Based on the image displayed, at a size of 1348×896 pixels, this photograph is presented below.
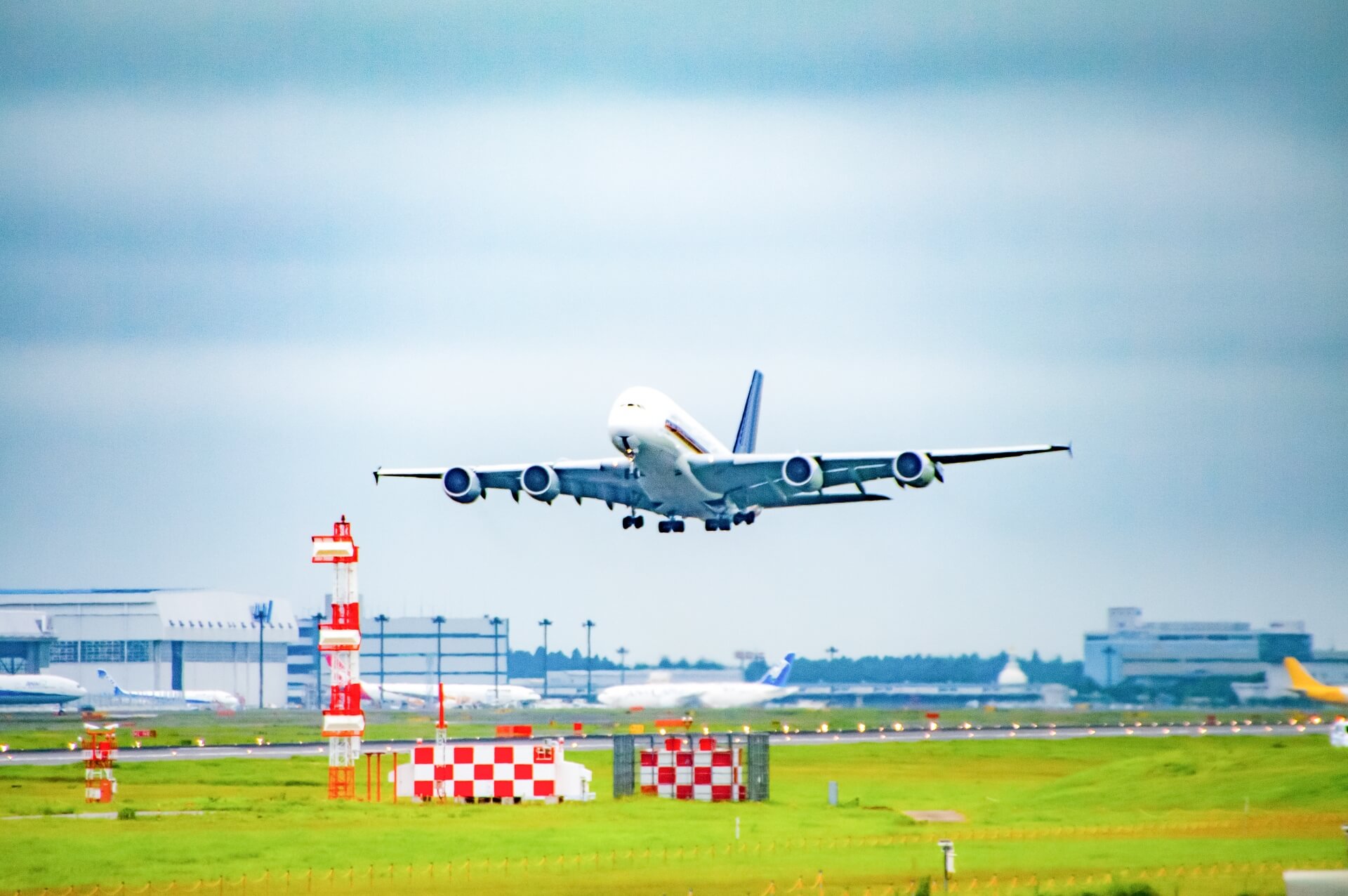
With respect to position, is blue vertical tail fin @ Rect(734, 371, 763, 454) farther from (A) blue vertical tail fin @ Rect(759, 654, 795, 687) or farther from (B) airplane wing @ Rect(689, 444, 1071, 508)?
(A) blue vertical tail fin @ Rect(759, 654, 795, 687)

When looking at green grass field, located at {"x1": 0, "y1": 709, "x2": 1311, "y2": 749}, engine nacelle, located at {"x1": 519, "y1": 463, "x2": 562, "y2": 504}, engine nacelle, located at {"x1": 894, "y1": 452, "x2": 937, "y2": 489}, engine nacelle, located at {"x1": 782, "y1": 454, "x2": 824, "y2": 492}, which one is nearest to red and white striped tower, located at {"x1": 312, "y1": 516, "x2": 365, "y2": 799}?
engine nacelle, located at {"x1": 519, "y1": 463, "x2": 562, "y2": 504}

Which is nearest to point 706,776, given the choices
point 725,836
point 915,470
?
point 725,836

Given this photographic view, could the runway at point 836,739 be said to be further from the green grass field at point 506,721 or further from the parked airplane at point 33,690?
the parked airplane at point 33,690

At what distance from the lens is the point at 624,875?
50.0 metres

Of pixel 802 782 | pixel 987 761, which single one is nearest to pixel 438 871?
pixel 802 782

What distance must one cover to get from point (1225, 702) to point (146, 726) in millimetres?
85202

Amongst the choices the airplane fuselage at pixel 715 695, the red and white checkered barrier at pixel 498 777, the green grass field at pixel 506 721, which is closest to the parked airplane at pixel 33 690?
the green grass field at pixel 506 721

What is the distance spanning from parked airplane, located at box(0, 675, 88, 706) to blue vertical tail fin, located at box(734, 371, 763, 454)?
116464 millimetres

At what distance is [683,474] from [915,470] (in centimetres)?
959

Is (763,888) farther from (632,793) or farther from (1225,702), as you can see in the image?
(1225,702)

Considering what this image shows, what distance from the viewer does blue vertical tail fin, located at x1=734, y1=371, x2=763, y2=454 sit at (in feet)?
336

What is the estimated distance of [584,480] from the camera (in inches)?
3177

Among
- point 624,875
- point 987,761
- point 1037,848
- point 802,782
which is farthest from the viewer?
point 987,761

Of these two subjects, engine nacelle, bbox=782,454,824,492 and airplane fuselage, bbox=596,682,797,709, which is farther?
airplane fuselage, bbox=596,682,797,709
